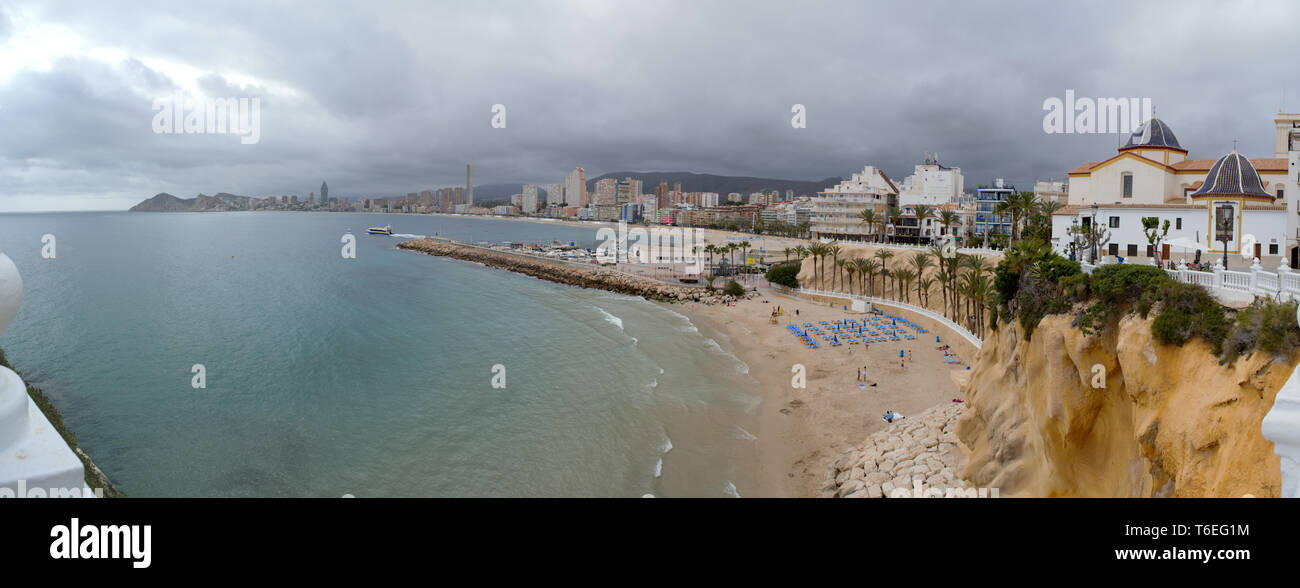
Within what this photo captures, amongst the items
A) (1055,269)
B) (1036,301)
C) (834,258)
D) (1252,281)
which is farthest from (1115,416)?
(834,258)

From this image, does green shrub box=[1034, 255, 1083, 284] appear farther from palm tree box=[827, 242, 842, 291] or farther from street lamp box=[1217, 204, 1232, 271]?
palm tree box=[827, 242, 842, 291]

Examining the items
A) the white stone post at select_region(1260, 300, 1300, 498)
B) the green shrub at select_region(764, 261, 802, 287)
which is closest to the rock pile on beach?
the white stone post at select_region(1260, 300, 1300, 498)

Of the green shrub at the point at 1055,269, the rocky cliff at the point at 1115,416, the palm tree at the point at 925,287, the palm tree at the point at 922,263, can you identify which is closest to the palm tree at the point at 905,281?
the palm tree at the point at 922,263

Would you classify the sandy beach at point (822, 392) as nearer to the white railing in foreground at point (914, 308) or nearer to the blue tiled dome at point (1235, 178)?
the white railing in foreground at point (914, 308)
